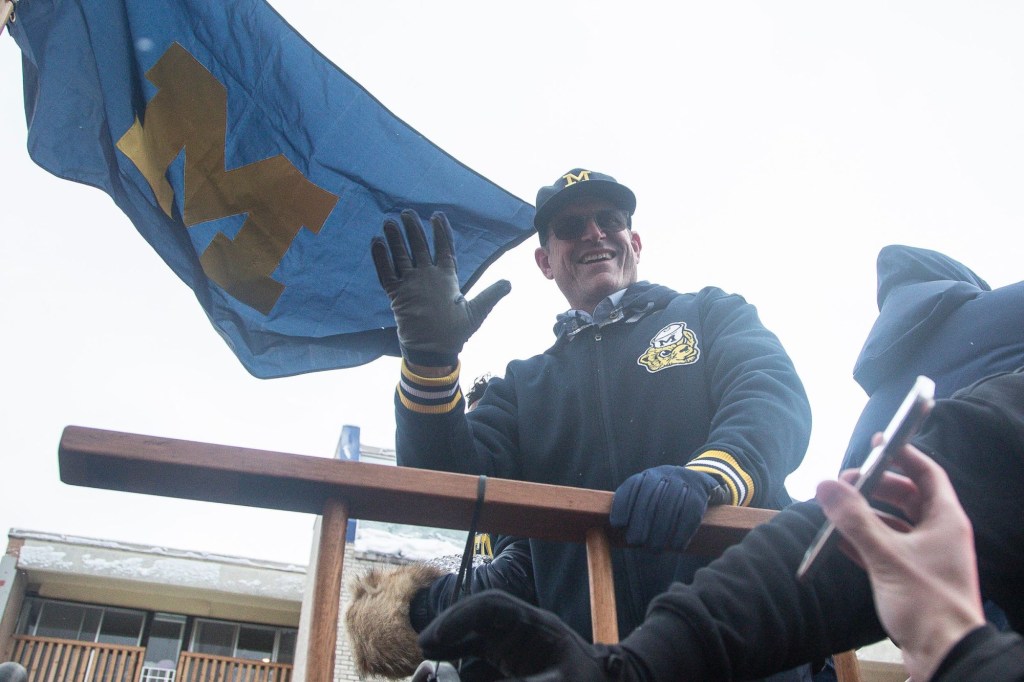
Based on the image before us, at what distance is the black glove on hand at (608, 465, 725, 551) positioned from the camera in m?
1.71

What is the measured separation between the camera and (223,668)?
41.7 feet

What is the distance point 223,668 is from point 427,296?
11918 mm

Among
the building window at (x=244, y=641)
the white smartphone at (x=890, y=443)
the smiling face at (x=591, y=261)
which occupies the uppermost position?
the building window at (x=244, y=641)

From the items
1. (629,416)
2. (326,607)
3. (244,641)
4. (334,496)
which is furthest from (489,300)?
(244,641)

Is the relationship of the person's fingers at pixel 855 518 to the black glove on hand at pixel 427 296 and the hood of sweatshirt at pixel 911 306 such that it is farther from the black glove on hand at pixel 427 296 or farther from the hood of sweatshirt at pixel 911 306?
the hood of sweatshirt at pixel 911 306

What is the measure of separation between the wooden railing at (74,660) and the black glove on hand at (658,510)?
40.6 ft

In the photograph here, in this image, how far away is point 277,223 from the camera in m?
3.91

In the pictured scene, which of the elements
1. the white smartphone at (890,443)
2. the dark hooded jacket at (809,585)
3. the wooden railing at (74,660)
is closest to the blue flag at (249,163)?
the dark hooded jacket at (809,585)

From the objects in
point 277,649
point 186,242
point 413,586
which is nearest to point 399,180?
point 186,242

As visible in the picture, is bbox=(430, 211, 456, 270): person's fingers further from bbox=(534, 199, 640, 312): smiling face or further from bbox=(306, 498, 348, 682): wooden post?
bbox=(306, 498, 348, 682): wooden post

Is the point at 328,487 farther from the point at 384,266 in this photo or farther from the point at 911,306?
the point at 911,306

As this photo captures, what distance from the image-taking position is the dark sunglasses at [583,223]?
3.10m

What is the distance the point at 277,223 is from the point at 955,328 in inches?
104

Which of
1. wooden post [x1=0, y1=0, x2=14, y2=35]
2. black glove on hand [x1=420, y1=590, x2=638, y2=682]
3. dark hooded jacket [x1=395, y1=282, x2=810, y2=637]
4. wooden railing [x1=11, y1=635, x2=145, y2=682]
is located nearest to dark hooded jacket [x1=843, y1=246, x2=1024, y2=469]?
dark hooded jacket [x1=395, y1=282, x2=810, y2=637]
